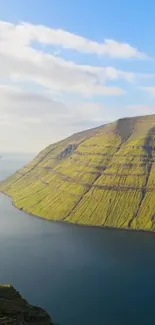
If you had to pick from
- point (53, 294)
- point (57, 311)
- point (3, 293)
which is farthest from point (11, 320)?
point (53, 294)

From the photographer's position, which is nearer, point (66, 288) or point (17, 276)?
point (66, 288)

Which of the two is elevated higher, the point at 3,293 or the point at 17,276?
the point at 3,293

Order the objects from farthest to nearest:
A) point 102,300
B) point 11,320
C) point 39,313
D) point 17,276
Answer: point 17,276, point 102,300, point 39,313, point 11,320

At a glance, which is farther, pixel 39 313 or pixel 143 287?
pixel 143 287

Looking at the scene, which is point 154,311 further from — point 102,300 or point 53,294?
point 53,294

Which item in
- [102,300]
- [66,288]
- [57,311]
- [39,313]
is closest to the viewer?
[39,313]

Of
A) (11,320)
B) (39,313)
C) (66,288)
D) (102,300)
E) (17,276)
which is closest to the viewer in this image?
(11,320)

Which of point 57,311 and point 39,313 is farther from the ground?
point 39,313

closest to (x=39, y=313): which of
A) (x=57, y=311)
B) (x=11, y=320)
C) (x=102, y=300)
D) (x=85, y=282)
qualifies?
(x=11, y=320)

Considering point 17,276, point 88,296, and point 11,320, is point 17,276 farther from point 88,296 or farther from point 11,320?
point 11,320
